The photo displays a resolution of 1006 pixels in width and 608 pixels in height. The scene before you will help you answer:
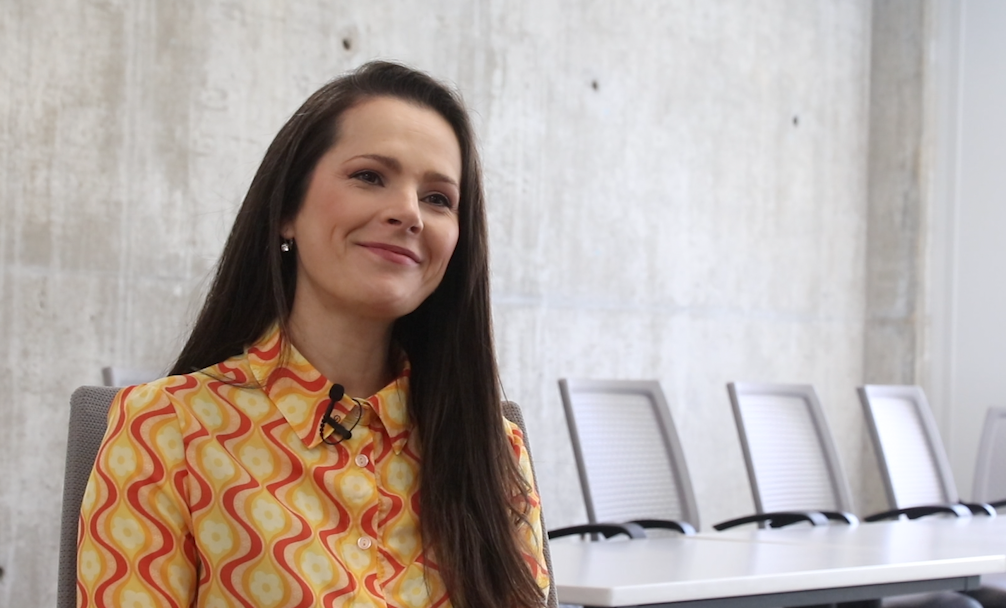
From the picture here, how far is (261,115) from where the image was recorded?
4.41 metres

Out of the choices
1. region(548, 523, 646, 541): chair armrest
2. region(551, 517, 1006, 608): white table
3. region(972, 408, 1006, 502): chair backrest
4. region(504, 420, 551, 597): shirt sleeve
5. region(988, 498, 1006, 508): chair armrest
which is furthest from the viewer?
region(972, 408, 1006, 502): chair backrest

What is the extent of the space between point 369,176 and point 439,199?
0.29 feet

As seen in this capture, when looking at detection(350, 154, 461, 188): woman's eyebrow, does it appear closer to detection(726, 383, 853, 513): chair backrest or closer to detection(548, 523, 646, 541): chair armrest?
detection(548, 523, 646, 541): chair armrest

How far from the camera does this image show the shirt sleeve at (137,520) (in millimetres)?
1127

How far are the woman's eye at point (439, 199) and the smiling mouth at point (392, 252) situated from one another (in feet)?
0.26

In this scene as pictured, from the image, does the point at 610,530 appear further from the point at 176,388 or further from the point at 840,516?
the point at 176,388

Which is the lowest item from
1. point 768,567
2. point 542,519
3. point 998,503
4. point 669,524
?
point 998,503

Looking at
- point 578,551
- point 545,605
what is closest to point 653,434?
point 578,551

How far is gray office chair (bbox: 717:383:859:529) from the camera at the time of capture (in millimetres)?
3842

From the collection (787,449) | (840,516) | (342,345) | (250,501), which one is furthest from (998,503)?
(250,501)

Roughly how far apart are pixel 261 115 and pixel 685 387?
2.62 metres

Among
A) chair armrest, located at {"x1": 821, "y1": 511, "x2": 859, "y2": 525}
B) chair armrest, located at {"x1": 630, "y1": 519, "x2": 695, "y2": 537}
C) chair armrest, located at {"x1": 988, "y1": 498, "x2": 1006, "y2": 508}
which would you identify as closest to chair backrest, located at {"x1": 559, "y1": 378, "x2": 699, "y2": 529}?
chair armrest, located at {"x1": 630, "y1": 519, "x2": 695, "y2": 537}

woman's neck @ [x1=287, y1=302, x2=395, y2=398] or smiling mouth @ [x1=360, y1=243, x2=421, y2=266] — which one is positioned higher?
smiling mouth @ [x1=360, y1=243, x2=421, y2=266]

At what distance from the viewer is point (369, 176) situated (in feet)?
4.32
